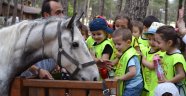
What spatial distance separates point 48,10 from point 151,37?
1413mm

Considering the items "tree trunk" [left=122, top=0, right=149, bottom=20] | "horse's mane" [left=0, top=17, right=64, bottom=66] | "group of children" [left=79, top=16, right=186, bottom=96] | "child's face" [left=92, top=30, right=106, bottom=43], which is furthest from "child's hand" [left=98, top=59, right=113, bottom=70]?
"tree trunk" [left=122, top=0, right=149, bottom=20]

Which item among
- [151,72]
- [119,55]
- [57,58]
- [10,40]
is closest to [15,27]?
[10,40]

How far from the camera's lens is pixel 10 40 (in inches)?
161

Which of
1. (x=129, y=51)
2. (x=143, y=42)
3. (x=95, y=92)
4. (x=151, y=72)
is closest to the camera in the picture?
(x=95, y=92)

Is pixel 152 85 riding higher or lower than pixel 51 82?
lower

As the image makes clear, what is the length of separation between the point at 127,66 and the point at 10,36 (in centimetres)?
140

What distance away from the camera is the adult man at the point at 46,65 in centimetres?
424

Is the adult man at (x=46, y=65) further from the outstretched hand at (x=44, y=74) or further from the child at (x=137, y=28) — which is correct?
the child at (x=137, y=28)

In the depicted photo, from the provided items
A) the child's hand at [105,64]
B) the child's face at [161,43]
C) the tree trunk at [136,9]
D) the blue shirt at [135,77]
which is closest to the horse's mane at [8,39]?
the child's hand at [105,64]

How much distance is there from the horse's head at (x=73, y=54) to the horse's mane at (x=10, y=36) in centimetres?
27

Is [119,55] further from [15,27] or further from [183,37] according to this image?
[15,27]

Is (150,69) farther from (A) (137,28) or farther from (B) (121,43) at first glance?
(A) (137,28)

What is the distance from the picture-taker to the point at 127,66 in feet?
15.2

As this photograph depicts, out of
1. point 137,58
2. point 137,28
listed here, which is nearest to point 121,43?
point 137,58
